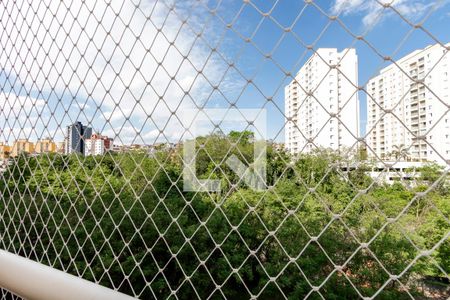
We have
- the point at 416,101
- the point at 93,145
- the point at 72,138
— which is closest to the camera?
the point at 416,101

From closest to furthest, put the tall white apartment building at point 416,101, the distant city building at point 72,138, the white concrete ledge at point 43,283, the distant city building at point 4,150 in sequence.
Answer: the white concrete ledge at point 43,283
the tall white apartment building at point 416,101
the distant city building at point 72,138
the distant city building at point 4,150

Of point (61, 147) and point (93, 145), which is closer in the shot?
point (61, 147)

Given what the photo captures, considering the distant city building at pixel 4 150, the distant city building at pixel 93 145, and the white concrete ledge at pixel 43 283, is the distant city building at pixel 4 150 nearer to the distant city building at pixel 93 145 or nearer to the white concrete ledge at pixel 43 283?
the distant city building at pixel 93 145

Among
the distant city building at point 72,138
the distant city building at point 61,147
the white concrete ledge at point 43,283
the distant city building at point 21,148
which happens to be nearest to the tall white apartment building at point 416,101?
the white concrete ledge at point 43,283

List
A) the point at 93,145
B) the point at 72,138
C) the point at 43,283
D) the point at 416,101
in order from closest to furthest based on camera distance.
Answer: the point at 43,283 < the point at 416,101 < the point at 72,138 < the point at 93,145

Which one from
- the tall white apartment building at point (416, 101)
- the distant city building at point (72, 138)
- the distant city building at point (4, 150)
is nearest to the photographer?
the tall white apartment building at point (416, 101)

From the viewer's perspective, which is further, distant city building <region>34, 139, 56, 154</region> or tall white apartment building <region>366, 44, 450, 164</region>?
distant city building <region>34, 139, 56, 154</region>

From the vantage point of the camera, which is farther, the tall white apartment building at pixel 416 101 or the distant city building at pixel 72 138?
the distant city building at pixel 72 138

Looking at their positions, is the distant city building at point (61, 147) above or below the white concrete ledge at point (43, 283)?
above

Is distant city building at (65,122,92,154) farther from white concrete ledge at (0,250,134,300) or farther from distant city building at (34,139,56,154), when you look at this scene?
white concrete ledge at (0,250,134,300)

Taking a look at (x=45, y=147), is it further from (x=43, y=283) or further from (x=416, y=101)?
(x=416, y=101)

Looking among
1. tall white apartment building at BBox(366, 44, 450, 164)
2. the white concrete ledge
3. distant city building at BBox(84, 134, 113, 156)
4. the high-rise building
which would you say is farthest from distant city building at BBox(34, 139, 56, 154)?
tall white apartment building at BBox(366, 44, 450, 164)

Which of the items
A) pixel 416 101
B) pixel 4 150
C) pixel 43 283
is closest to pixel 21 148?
pixel 4 150

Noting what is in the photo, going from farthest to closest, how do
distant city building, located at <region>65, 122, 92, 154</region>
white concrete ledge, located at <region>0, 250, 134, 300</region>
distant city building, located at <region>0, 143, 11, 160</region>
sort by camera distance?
distant city building, located at <region>0, 143, 11, 160</region> < distant city building, located at <region>65, 122, 92, 154</region> < white concrete ledge, located at <region>0, 250, 134, 300</region>
